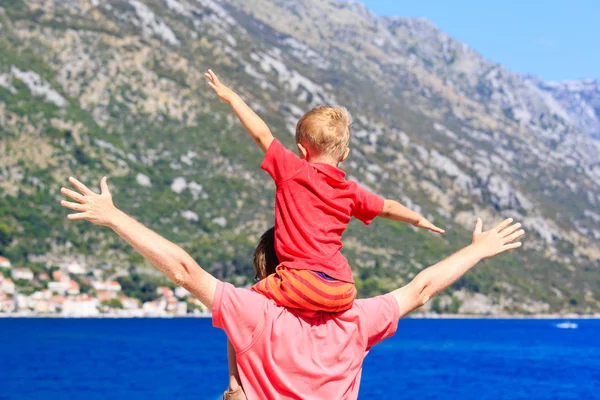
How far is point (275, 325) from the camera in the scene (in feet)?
11.1

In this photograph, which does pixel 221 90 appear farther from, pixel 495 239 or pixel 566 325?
pixel 566 325

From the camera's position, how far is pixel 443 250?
157m

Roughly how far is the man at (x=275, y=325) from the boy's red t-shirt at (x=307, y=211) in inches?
8.4

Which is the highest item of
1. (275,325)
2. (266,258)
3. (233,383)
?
(266,258)

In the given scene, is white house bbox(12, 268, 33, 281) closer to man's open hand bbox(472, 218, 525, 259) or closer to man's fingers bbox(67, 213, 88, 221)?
man's open hand bbox(472, 218, 525, 259)

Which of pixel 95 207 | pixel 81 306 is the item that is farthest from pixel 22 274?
pixel 95 207

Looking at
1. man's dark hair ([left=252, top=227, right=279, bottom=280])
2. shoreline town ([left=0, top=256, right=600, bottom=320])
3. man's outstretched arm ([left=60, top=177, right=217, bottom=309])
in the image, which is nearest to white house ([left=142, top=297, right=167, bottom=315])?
shoreline town ([left=0, top=256, right=600, bottom=320])

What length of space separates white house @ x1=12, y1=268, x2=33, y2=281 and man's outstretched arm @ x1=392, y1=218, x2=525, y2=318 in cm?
13162

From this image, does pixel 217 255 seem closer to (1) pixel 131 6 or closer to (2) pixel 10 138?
(2) pixel 10 138

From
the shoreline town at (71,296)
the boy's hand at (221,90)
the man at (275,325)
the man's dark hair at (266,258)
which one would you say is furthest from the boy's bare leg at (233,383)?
the shoreline town at (71,296)

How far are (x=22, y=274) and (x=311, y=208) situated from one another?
132144mm

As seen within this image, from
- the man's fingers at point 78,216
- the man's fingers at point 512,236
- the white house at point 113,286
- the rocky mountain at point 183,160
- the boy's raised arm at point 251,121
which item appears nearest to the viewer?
the man's fingers at point 78,216

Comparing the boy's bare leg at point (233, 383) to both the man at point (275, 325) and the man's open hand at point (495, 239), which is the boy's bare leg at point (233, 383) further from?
the man's open hand at point (495, 239)

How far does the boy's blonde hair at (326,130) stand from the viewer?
3596mm
